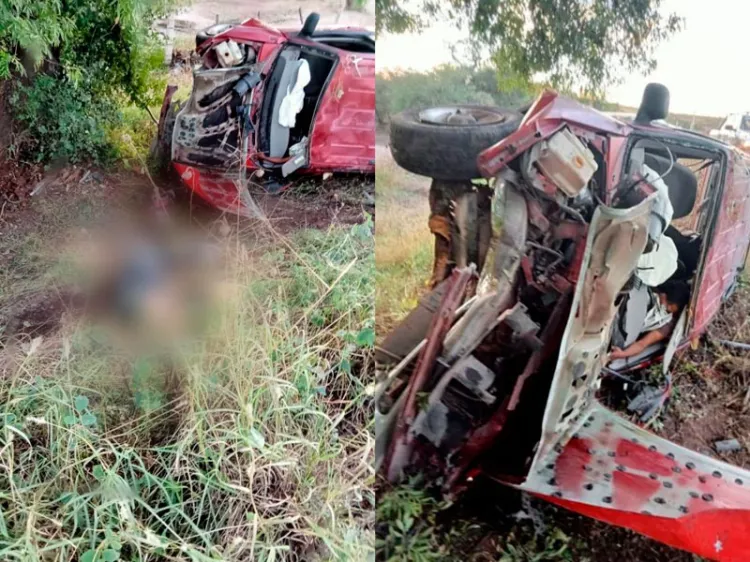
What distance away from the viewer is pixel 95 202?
1.82 meters

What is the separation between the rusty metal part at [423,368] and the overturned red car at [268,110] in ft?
2.32

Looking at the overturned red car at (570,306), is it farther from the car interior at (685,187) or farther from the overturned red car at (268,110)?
the overturned red car at (268,110)

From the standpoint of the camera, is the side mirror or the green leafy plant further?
the green leafy plant

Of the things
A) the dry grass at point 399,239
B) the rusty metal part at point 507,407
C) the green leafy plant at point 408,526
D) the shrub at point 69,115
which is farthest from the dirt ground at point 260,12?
the green leafy plant at point 408,526

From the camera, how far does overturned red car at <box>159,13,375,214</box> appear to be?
1723 mm

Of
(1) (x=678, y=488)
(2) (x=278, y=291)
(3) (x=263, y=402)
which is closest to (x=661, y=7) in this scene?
(1) (x=678, y=488)

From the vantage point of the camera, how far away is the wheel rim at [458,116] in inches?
40.0

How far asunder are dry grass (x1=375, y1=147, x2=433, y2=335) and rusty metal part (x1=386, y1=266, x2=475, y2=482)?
2.3 inches

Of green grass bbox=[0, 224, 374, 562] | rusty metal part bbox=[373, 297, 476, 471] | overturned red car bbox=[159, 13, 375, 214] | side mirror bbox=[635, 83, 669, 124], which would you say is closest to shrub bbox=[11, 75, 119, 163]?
overturned red car bbox=[159, 13, 375, 214]

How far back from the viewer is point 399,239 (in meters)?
1.13

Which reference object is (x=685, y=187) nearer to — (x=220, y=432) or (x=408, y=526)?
(x=408, y=526)

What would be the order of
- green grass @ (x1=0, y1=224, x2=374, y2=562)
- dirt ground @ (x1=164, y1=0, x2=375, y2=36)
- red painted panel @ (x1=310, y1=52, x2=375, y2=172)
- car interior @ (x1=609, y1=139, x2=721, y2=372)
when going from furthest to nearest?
1. red painted panel @ (x1=310, y1=52, x2=375, y2=172)
2. dirt ground @ (x1=164, y1=0, x2=375, y2=36)
3. green grass @ (x1=0, y1=224, x2=374, y2=562)
4. car interior @ (x1=609, y1=139, x2=721, y2=372)

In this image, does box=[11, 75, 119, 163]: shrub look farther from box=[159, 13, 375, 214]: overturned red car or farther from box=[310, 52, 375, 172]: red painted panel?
box=[310, 52, 375, 172]: red painted panel

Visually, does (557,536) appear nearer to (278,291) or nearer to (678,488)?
(678,488)
